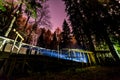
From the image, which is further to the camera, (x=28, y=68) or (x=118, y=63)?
(x=118, y=63)

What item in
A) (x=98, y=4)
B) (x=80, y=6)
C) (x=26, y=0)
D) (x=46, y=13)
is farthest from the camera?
(x=46, y=13)

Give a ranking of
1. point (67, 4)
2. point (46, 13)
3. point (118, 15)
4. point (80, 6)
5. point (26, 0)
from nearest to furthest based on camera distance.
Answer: point (26, 0), point (118, 15), point (80, 6), point (67, 4), point (46, 13)

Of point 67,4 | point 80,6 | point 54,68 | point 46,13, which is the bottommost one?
point 54,68

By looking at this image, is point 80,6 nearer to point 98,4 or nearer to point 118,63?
point 98,4

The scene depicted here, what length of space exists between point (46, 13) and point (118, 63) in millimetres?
23684

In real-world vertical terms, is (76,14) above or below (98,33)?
above

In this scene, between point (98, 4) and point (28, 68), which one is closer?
point (28, 68)

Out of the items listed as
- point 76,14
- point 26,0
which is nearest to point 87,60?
point 76,14

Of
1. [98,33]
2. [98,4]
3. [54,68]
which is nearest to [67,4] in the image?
[98,4]

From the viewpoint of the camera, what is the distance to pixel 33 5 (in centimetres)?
1496

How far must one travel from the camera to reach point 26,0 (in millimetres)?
16047

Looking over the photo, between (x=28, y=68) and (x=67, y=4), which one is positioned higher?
(x=67, y=4)

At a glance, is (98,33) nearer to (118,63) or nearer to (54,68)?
(118,63)

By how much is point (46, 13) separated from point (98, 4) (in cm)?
1889
